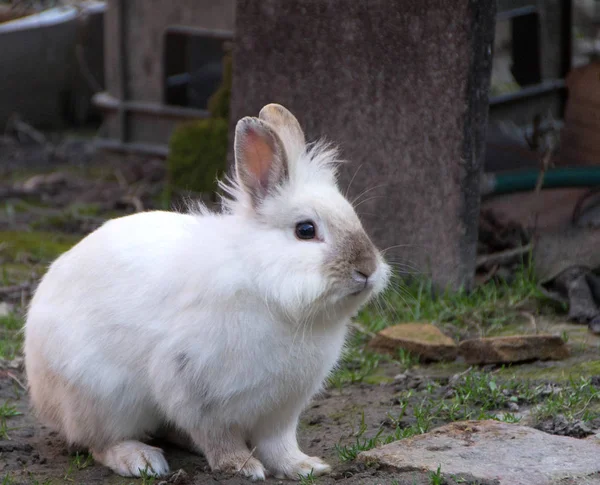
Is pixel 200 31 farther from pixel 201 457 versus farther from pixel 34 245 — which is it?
pixel 201 457

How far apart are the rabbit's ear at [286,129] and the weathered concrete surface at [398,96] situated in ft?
5.34

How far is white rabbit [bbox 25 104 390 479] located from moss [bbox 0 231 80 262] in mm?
2481

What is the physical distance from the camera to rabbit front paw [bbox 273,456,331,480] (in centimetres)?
327

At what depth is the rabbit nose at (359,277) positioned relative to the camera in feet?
9.58

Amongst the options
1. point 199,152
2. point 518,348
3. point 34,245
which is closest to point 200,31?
point 199,152

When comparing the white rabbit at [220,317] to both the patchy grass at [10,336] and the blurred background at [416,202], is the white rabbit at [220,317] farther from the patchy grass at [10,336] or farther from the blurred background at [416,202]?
the patchy grass at [10,336]

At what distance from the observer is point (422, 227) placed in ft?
16.5

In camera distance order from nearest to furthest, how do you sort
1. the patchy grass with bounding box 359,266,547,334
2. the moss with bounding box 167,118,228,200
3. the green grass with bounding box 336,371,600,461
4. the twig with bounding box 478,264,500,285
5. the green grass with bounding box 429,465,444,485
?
the green grass with bounding box 429,465,444,485 < the green grass with bounding box 336,371,600,461 < the patchy grass with bounding box 359,266,547,334 < the twig with bounding box 478,264,500,285 < the moss with bounding box 167,118,228,200

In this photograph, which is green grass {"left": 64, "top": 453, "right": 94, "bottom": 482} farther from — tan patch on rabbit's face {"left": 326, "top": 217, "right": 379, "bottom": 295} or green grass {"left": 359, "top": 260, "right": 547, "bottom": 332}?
green grass {"left": 359, "top": 260, "right": 547, "bottom": 332}

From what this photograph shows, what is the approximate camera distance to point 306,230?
3031 mm

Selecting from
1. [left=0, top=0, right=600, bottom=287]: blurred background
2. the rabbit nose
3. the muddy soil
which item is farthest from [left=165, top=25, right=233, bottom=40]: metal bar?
the rabbit nose

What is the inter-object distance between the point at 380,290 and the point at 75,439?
1.21 metres

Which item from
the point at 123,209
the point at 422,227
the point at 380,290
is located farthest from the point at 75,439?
the point at 123,209

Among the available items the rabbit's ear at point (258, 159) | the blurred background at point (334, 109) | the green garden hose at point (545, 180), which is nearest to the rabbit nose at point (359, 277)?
the rabbit's ear at point (258, 159)
